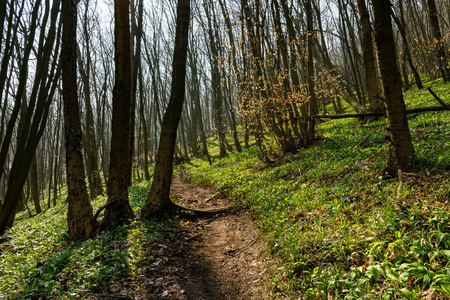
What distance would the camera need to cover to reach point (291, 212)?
425cm

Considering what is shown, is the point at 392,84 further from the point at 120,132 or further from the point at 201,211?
the point at 120,132

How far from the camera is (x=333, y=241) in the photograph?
9.54ft

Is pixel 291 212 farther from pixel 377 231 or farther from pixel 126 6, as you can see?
pixel 126 6

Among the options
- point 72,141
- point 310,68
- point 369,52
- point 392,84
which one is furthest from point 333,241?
point 369,52

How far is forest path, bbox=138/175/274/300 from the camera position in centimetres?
303

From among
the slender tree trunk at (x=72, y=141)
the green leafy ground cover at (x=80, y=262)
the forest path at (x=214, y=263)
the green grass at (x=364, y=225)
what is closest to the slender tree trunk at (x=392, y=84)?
the green grass at (x=364, y=225)

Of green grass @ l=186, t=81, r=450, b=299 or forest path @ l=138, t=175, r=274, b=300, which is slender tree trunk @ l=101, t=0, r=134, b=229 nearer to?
forest path @ l=138, t=175, r=274, b=300

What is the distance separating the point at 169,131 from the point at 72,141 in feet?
6.54

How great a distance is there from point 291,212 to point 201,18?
15.4 m

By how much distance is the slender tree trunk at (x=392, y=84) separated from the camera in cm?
350

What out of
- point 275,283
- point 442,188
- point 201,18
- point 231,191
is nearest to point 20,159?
point 231,191

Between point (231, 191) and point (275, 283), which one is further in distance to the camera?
point (231, 191)

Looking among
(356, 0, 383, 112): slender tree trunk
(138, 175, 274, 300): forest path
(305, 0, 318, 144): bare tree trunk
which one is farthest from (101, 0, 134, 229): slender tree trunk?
(356, 0, 383, 112): slender tree trunk

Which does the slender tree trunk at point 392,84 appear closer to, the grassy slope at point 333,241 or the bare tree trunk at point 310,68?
the grassy slope at point 333,241
